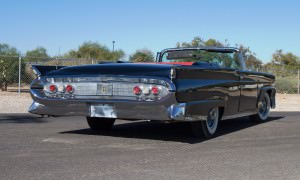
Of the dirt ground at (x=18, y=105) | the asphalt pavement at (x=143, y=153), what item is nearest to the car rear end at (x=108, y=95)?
the asphalt pavement at (x=143, y=153)

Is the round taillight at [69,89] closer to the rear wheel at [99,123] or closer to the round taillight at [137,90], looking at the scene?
the round taillight at [137,90]

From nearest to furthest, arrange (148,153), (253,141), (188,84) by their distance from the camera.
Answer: (148,153)
(188,84)
(253,141)

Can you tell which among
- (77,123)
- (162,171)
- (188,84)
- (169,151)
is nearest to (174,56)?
(77,123)

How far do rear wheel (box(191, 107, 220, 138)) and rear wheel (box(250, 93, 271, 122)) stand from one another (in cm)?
261

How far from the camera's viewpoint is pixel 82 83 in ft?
23.1

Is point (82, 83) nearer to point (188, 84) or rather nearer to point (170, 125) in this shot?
point (188, 84)

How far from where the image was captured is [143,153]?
617 centimetres

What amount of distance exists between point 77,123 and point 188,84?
11.3 feet

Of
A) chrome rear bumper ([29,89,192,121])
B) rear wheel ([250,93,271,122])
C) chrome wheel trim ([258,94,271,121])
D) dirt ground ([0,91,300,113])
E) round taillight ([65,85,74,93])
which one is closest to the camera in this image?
chrome rear bumper ([29,89,192,121])

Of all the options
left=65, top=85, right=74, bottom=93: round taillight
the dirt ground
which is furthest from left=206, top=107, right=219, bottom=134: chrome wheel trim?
the dirt ground

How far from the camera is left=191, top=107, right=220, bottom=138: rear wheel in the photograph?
754 centimetres

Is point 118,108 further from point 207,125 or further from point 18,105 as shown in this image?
point 18,105

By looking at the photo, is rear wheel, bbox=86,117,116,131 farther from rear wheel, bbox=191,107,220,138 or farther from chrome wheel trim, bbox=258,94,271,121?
chrome wheel trim, bbox=258,94,271,121

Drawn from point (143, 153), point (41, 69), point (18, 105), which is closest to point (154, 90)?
point (143, 153)
